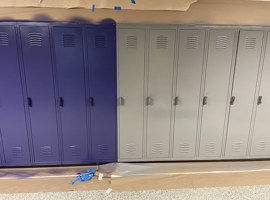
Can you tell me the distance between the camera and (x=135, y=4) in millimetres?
2383

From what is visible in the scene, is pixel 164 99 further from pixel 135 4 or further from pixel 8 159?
pixel 8 159

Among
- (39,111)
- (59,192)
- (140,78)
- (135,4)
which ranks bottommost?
(59,192)

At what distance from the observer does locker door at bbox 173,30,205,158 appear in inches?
111

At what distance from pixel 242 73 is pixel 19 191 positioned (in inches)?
133

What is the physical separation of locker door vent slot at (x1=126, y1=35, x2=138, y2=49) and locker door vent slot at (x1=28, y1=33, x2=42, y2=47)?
3.73 feet

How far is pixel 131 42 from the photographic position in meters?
2.77

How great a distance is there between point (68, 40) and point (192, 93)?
1.86m

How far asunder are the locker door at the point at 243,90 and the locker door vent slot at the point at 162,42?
3.39ft

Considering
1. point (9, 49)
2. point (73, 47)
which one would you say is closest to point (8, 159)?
point (9, 49)

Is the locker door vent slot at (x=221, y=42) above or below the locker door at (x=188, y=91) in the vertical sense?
above

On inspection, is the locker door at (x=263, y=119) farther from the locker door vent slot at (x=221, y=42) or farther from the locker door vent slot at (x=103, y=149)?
the locker door vent slot at (x=103, y=149)

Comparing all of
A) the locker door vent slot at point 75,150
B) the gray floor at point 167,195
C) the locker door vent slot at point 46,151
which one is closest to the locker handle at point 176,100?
the gray floor at point 167,195

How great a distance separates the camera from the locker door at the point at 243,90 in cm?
287

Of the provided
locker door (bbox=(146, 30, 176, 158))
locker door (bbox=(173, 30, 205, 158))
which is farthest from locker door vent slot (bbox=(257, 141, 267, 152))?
locker door (bbox=(146, 30, 176, 158))
